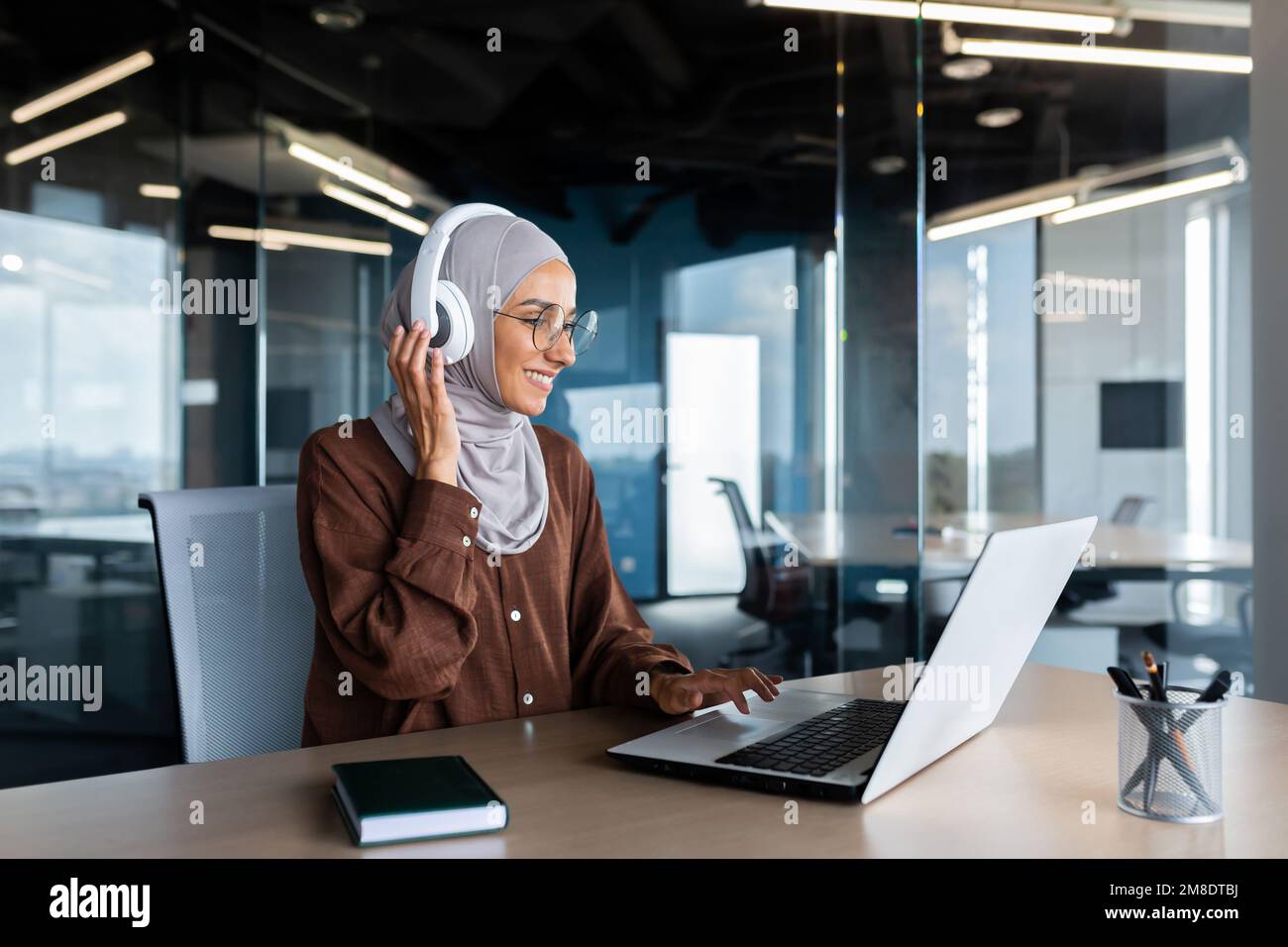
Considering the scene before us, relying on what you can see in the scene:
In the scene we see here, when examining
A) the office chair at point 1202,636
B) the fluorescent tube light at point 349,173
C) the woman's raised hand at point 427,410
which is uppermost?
the fluorescent tube light at point 349,173

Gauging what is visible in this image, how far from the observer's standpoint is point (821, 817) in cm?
94

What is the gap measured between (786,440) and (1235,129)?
2.13 m

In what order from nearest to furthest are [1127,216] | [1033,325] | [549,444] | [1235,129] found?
[549,444]
[1235,129]
[1127,216]
[1033,325]

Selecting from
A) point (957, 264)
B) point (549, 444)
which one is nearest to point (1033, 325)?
point (957, 264)

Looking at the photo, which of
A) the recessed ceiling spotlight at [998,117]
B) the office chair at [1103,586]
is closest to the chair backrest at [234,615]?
the office chair at [1103,586]

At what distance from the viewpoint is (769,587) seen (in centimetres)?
459

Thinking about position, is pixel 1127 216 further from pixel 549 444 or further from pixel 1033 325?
pixel 549 444

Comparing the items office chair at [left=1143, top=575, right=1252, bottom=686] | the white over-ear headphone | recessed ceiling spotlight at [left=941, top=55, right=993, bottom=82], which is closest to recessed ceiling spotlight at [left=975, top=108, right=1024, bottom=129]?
recessed ceiling spotlight at [left=941, top=55, right=993, bottom=82]

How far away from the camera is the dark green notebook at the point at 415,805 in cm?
86

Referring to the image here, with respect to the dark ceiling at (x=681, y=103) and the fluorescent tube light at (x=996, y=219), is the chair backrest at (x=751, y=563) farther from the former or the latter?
the fluorescent tube light at (x=996, y=219)

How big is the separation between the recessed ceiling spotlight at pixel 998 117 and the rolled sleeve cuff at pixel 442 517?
3.74 m

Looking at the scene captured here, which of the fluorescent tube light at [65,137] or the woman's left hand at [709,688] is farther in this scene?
the fluorescent tube light at [65,137]

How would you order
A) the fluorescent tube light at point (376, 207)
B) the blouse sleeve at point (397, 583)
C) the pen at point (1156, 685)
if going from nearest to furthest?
the pen at point (1156, 685), the blouse sleeve at point (397, 583), the fluorescent tube light at point (376, 207)
